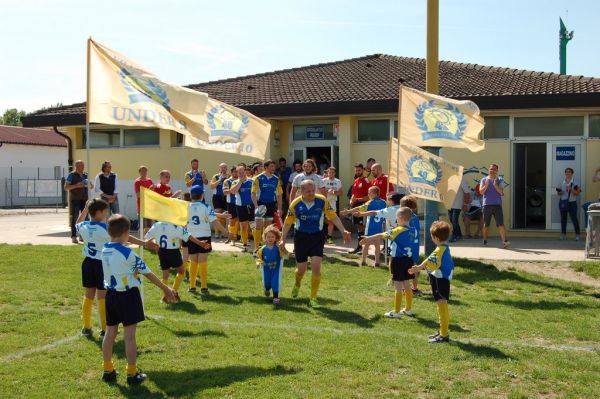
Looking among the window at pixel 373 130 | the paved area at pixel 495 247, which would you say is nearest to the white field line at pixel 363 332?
the paved area at pixel 495 247

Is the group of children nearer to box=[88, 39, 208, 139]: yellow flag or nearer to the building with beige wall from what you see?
box=[88, 39, 208, 139]: yellow flag

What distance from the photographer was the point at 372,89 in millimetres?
19719

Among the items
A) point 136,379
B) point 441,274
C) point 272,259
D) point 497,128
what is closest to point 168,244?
point 272,259

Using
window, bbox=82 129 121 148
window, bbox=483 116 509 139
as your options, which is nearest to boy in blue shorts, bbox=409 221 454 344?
window, bbox=483 116 509 139

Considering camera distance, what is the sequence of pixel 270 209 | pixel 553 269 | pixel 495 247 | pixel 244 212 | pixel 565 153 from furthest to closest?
pixel 565 153 < pixel 495 247 < pixel 244 212 < pixel 270 209 < pixel 553 269

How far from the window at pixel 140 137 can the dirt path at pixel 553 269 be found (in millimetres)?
12535

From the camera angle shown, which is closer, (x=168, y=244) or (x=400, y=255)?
(x=400, y=255)

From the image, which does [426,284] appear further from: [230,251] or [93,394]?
[93,394]

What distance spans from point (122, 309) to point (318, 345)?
220 cm

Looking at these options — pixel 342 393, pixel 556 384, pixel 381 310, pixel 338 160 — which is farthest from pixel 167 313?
pixel 338 160

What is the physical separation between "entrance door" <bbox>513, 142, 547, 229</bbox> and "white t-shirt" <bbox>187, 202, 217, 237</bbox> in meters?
11.0

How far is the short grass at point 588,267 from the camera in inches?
476

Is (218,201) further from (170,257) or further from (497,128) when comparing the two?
(497,128)

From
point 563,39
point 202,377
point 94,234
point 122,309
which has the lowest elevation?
point 202,377
